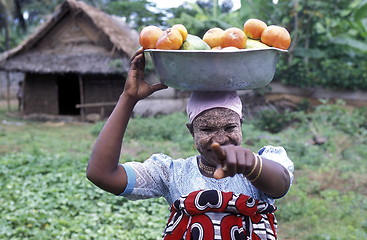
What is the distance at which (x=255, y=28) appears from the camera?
1647 mm

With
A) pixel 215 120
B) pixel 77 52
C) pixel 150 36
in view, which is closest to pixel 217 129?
pixel 215 120

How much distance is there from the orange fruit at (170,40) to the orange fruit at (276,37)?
0.32 metres

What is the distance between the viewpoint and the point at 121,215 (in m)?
4.38

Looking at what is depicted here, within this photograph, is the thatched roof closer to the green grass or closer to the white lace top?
the green grass

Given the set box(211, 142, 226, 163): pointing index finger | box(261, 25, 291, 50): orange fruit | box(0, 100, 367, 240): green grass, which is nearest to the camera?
box(211, 142, 226, 163): pointing index finger

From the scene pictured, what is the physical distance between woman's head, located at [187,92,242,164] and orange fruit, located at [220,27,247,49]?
0.22 metres

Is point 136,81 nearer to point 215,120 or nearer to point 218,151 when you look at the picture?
point 215,120

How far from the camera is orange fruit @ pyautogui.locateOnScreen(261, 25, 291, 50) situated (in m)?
1.58

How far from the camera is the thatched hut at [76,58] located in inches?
496

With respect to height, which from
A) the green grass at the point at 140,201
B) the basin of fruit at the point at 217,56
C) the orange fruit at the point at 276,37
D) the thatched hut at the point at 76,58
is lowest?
the green grass at the point at 140,201

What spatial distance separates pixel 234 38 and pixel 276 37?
166 mm

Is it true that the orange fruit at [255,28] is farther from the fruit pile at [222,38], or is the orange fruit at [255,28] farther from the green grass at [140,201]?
the green grass at [140,201]

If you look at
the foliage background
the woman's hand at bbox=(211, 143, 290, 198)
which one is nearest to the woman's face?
the woman's hand at bbox=(211, 143, 290, 198)

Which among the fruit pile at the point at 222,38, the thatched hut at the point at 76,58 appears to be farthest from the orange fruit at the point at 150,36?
the thatched hut at the point at 76,58
